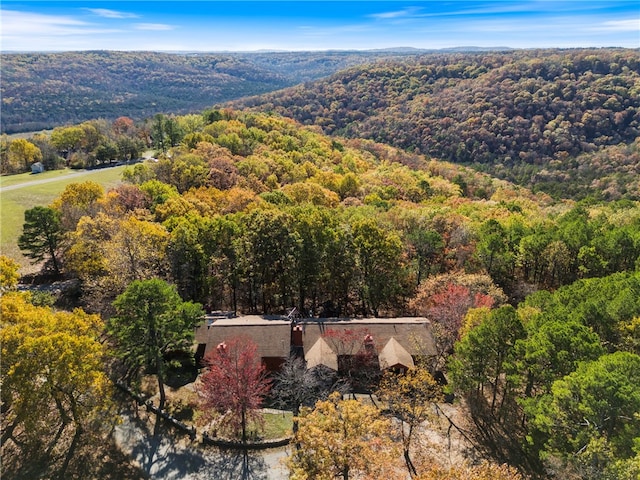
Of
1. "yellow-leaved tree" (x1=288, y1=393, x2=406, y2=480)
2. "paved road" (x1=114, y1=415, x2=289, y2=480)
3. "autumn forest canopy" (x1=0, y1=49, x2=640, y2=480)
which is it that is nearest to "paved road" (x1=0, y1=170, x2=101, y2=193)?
"autumn forest canopy" (x1=0, y1=49, x2=640, y2=480)

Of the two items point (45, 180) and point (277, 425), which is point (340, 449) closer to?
point (277, 425)

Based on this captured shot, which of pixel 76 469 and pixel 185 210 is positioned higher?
pixel 185 210

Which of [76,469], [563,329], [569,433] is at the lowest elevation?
[76,469]

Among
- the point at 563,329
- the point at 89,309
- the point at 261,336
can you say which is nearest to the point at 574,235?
the point at 563,329

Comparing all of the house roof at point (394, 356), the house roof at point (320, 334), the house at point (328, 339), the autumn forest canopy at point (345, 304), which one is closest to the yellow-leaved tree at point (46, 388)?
the autumn forest canopy at point (345, 304)

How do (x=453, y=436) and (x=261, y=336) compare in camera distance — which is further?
(x=261, y=336)

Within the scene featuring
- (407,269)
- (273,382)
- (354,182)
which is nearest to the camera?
(273,382)

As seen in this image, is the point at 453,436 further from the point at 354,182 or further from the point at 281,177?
the point at 281,177
